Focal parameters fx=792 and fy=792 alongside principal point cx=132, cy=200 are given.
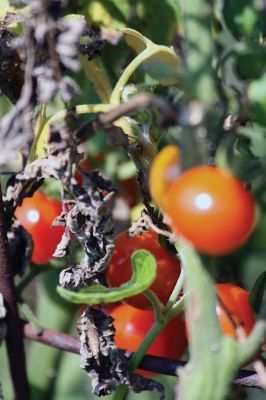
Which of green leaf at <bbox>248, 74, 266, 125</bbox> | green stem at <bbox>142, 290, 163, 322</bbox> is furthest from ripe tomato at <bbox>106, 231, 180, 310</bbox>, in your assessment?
green leaf at <bbox>248, 74, 266, 125</bbox>

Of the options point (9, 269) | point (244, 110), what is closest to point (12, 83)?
point (9, 269)

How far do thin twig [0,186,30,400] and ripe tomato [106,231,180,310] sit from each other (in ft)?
0.36

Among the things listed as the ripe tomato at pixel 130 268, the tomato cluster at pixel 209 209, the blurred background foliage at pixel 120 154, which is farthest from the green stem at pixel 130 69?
the tomato cluster at pixel 209 209

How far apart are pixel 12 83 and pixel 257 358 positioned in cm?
36

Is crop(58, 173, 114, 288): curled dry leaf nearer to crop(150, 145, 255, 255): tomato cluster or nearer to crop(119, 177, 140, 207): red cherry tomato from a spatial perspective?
crop(150, 145, 255, 255): tomato cluster

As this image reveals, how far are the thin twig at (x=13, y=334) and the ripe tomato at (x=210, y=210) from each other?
0.33 metres

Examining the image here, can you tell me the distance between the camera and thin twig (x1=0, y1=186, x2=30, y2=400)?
775 millimetres

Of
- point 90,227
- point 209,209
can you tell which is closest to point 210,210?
point 209,209

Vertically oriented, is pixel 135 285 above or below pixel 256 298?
above

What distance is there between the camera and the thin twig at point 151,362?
66 cm

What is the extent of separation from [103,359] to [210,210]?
0.30 meters

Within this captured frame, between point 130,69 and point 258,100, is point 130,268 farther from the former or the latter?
point 258,100

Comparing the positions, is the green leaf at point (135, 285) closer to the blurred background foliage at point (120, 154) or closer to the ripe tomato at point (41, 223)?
the blurred background foliage at point (120, 154)

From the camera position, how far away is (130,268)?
0.84m
